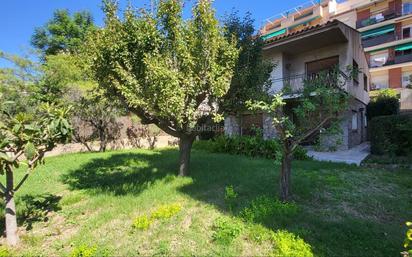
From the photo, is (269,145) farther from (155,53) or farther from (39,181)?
(39,181)

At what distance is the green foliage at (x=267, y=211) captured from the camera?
421cm

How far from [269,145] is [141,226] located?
710 centimetres

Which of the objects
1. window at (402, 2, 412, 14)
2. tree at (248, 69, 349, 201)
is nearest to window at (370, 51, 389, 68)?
window at (402, 2, 412, 14)

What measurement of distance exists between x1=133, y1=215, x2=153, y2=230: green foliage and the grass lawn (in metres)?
0.02

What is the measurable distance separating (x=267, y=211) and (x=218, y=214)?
86 cm

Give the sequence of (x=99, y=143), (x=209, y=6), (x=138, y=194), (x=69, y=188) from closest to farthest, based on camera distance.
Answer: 1. (x=209, y=6)
2. (x=138, y=194)
3. (x=69, y=188)
4. (x=99, y=143)

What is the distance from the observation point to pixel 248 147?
11.0 metres

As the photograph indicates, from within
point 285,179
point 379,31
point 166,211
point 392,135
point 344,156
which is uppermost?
point 379,31

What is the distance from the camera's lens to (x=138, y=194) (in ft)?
19.0

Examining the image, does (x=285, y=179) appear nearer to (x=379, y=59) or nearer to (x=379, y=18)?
(x=379, y=59)

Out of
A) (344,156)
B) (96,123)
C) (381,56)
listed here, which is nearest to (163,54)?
(344,156)

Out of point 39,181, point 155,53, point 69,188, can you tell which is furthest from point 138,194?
point 39,181

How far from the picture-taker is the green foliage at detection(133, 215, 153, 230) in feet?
13.9

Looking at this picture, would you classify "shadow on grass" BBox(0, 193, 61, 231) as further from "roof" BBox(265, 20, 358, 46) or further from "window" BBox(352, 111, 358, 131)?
"window" BBox(352, 111, 358, 131)
